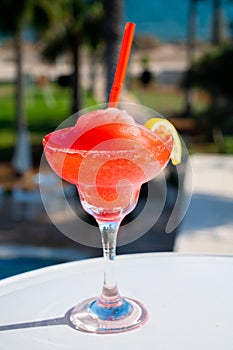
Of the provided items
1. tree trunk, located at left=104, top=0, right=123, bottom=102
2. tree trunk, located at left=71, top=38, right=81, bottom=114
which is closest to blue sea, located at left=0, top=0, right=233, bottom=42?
tree trunk, located at left=71, top=38, right=81, bottom=114

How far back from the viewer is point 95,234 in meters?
6.49

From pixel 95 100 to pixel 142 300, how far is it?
2200cm

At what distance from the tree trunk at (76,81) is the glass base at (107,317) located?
36.3 feet

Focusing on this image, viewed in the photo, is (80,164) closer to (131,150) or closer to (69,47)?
(131,150)

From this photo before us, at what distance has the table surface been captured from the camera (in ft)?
4.51

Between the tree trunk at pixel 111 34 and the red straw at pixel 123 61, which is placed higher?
the red straw at pixel 123 61

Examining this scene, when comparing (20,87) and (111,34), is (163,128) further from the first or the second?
(20,87)

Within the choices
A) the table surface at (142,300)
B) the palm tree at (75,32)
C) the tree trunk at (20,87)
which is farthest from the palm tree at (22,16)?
the table surface at (142,300)

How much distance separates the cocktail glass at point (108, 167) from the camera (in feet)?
4.26

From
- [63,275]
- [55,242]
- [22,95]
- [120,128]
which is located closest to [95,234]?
[55,242]

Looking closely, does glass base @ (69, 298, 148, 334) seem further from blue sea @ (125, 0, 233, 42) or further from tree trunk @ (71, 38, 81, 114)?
blue sea @ (125, 0, 233, 42)

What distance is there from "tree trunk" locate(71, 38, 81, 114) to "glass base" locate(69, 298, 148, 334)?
11.1 m

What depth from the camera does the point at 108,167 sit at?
1295 millimetres

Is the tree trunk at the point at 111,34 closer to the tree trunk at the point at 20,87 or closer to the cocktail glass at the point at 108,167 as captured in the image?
the tree trunk at the point at 20,87
